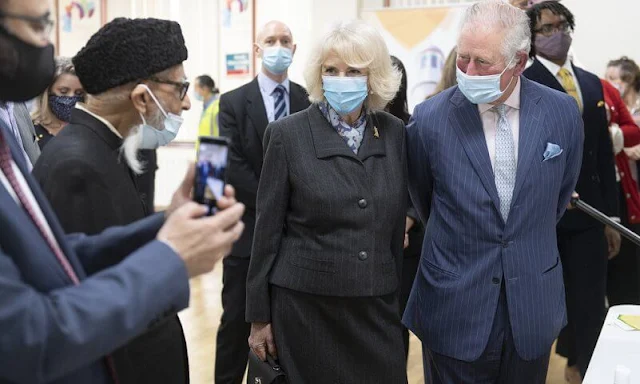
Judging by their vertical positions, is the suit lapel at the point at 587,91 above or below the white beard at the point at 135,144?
below

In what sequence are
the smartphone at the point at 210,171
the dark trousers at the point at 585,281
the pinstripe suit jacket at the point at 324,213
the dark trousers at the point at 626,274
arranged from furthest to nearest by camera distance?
the dark trousers at the point at 626,274
the dark trousers at the point at 585,281
the pinstripe suit jacket at the point at 324,213
the smartphone at the point at 210,171

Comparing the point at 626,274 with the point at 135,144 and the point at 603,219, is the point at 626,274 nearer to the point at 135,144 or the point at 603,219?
the point at 603,219

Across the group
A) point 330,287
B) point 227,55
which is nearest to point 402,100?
point 330,287

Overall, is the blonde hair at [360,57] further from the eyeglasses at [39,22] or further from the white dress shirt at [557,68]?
the eyeglasses at [39,22]

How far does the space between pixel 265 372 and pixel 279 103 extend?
178 centimetres

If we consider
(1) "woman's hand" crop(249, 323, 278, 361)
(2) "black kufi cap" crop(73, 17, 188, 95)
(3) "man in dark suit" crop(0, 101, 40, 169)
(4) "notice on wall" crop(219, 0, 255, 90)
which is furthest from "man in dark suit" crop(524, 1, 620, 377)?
(4) "notice on wall" crop(219, 0, 255, 90)

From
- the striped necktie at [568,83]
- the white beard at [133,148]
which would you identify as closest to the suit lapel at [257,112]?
the striped necktie at [568,83]

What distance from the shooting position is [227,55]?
928 centimetres

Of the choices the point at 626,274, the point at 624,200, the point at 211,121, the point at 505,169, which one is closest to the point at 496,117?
the point at 505,169

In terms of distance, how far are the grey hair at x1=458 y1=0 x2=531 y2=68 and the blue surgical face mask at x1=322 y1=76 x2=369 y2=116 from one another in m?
0.35

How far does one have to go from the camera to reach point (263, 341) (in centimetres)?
240

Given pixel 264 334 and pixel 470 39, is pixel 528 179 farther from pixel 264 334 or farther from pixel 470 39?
pixel 264 334

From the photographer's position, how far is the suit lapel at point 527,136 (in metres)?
2.14

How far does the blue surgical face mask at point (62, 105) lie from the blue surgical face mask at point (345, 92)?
63.8 inches
